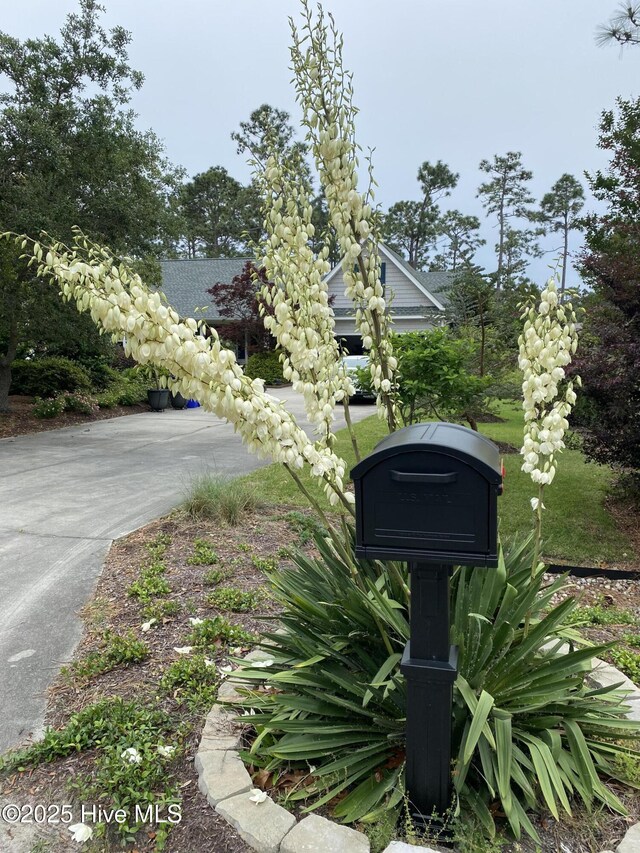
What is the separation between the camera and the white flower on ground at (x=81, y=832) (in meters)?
1.82

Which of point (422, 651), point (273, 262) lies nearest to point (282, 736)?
point (422, 651)

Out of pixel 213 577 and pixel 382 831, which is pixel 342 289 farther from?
pixel 382 831

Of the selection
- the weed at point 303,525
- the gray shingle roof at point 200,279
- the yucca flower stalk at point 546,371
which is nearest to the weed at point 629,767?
the yucca flower stalk at point 546,371

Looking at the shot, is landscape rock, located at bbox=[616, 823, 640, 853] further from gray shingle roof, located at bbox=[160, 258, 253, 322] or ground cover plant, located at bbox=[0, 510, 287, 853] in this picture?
gray shingle roof, located at bbox=[160, 258, 253, 322]

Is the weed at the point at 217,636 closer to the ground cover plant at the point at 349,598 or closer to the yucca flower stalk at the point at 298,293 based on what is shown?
the ground cover plant at the point at 349,598

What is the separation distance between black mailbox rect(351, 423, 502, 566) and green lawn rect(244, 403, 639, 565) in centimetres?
331

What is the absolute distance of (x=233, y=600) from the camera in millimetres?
3438

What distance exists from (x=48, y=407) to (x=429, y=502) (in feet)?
38.6

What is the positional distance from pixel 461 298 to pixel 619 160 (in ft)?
13.9

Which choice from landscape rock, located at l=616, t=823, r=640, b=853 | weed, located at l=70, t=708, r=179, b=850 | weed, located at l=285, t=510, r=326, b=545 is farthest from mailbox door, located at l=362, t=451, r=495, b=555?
weed, located at l=285, t=510, r=326, b=545

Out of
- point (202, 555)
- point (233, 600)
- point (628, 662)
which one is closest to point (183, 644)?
point (233, 600)

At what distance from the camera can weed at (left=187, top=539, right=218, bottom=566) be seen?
4.12m

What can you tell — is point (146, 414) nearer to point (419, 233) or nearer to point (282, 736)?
point (282, 736)

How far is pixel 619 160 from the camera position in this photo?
6043 millimetres
